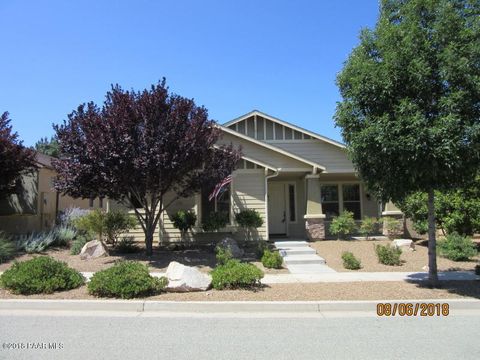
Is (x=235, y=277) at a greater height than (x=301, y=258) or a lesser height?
greater

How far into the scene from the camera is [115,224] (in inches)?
567

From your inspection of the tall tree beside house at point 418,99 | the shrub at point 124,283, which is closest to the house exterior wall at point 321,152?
the tall tree beside house at point 418,99

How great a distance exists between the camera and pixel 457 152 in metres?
7.68

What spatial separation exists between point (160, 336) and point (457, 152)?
20.1 ft

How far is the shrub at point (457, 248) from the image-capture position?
40.6 feet

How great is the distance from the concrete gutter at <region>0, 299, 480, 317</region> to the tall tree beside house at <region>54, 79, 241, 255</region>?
436cm

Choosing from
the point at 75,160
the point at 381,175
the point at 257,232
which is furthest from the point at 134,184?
the point at 381,175

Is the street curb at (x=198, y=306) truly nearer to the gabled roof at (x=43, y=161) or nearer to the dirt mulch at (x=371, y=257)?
the dirt mulch at (x=371, y=257)

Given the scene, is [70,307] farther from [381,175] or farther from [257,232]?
[257,232]

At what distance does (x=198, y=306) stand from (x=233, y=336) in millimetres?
1716

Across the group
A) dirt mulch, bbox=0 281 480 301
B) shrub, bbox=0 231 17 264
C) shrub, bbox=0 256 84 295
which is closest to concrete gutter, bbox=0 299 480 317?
dirt mulch, bbox=0 281 480 301

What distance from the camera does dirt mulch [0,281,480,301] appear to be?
7787mm

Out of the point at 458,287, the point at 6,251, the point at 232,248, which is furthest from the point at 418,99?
the point at 6,251

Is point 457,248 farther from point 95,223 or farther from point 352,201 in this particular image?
point 95,223
